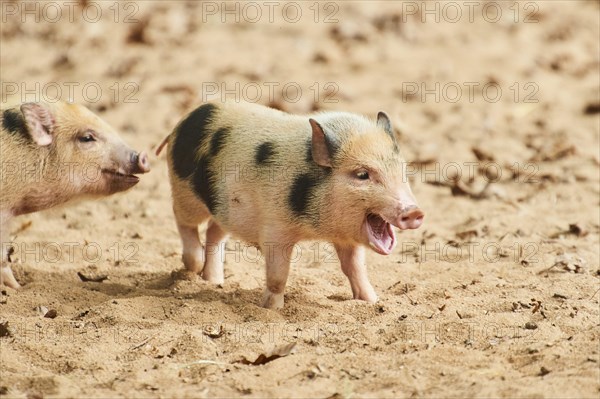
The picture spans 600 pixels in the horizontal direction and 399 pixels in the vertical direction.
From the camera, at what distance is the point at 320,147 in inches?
231

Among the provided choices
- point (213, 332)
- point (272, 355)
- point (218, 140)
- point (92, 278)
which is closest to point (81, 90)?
point (92, 278)

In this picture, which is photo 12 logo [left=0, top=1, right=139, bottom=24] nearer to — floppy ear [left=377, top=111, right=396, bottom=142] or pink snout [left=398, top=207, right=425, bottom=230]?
floppy ear [left=377, top=111, right=396, bottom=142]

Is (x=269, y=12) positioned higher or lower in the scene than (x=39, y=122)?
lower

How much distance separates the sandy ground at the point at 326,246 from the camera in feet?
16.5

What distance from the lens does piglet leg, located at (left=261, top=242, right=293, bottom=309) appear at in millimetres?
6109

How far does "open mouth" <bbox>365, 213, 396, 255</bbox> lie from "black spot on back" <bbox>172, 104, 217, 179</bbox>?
135 cm

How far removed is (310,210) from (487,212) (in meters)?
2.75

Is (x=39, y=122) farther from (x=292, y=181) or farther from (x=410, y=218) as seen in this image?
(x=410, y=218)

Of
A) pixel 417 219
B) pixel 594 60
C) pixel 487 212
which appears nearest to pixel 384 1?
pixel 594 60

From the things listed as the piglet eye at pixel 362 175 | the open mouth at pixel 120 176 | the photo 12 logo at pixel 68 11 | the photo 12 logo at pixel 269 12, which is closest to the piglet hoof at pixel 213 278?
the open mouth at pixel 120 176

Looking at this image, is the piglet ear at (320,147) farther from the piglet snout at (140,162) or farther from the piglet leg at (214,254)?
the piglet snout at (140,162)

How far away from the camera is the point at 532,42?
13.6 metres

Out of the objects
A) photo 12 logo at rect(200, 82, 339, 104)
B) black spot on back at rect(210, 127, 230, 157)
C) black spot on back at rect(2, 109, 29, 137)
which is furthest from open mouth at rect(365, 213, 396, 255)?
photo 12 logo at rect(200, 82, 339, 104)

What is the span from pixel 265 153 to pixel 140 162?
3.89 ft
